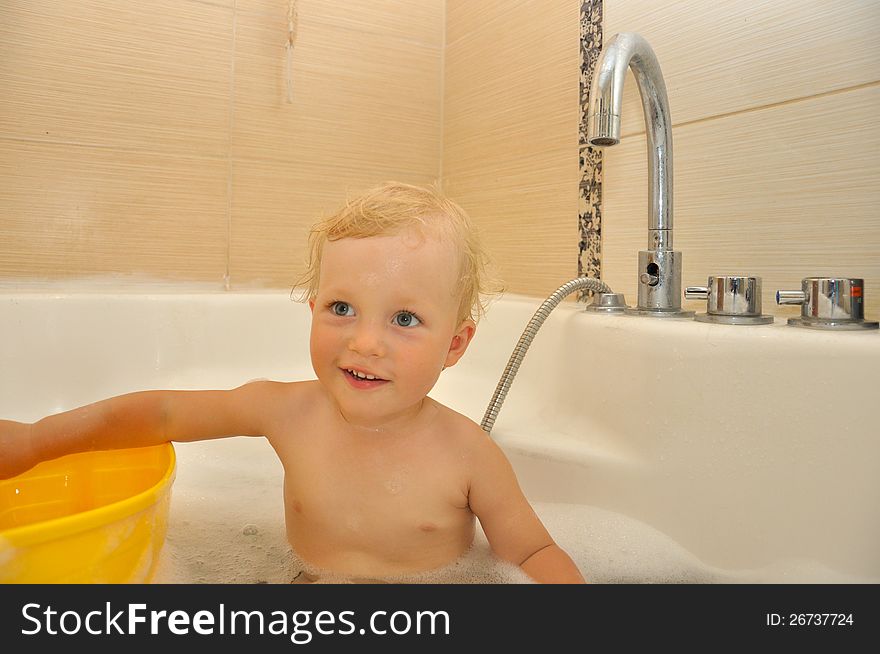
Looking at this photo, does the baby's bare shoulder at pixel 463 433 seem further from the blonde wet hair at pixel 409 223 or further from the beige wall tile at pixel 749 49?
the beige wall tile at pixel 749 49

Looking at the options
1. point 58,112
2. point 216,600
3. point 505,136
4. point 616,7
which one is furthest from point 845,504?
point 58,112

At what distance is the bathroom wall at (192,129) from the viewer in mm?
1313

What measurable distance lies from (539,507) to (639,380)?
213 mm

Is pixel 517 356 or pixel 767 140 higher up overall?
pixel 767 140

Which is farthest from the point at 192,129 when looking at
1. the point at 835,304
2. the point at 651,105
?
the point at 835,304

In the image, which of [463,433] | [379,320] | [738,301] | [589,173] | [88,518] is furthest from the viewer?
[589,173]

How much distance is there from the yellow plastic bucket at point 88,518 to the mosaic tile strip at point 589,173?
808 millimetres

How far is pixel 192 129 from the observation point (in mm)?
1435

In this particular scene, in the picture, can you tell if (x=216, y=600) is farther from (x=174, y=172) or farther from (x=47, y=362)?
(x=174, y=172)

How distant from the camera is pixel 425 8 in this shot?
170 cm

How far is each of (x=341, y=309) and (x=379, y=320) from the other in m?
0.04

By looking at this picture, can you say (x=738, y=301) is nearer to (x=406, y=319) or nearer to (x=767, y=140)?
(x=767, y=140)

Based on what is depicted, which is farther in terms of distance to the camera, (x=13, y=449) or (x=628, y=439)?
(x=628, y=439)

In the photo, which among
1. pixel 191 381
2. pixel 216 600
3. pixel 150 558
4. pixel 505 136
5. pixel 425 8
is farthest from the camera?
pixel 425 8
